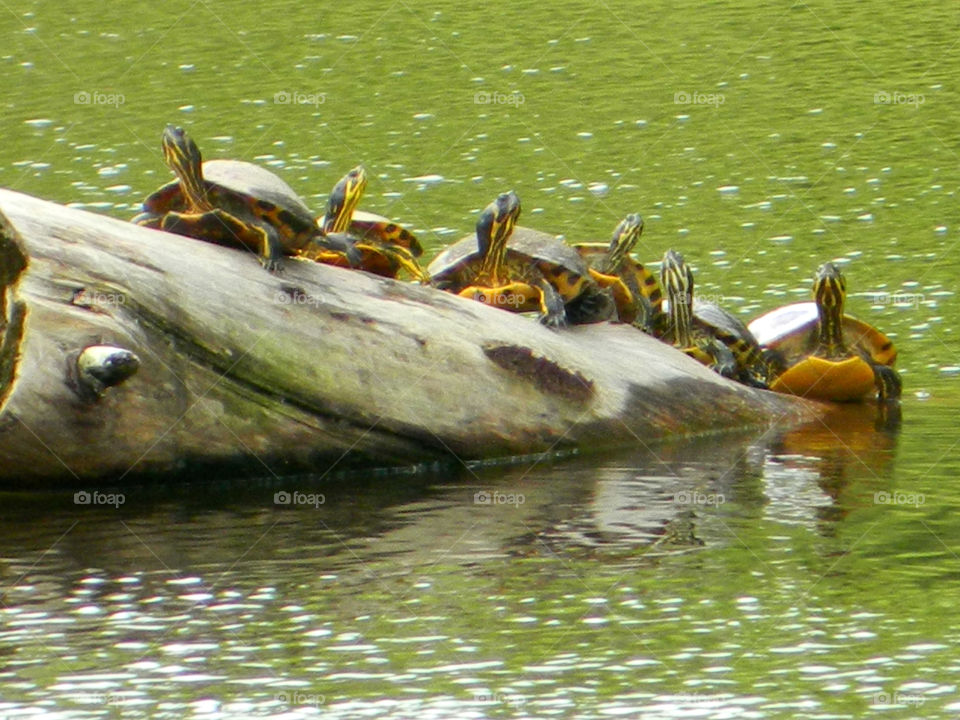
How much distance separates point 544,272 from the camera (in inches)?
427

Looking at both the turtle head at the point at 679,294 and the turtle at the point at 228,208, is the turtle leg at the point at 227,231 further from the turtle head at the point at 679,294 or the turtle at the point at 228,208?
the turtle head at the point at 679,294

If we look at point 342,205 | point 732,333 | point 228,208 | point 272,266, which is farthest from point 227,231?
point 732,333

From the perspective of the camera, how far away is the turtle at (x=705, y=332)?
11469mm

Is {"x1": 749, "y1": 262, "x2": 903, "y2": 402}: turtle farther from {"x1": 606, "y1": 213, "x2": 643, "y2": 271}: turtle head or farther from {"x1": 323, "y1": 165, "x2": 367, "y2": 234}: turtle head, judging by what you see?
{"x1": 323, "y1": 165, "x2": 367, "y2": 234}: turtle head

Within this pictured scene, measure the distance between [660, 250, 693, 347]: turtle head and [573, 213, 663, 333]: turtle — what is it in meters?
0.17

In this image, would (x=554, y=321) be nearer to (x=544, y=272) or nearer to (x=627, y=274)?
(x=544, y=272)

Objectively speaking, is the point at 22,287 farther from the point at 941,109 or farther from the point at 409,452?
the point at 941,109

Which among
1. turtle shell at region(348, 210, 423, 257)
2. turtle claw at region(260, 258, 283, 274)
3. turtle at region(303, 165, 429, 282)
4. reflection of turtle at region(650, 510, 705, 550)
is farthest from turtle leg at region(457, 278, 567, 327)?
reflection of turtle at region(650, 510, 705, 550)

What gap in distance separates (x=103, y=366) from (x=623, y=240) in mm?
4192

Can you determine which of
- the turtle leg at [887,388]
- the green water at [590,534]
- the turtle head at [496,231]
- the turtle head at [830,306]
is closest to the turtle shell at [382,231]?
the turtle head at [496,231]

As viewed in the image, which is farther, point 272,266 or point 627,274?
point 627,274

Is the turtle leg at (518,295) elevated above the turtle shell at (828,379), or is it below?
above

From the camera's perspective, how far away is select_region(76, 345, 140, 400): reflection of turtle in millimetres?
8461

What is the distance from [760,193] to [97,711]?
11506 millimetres
